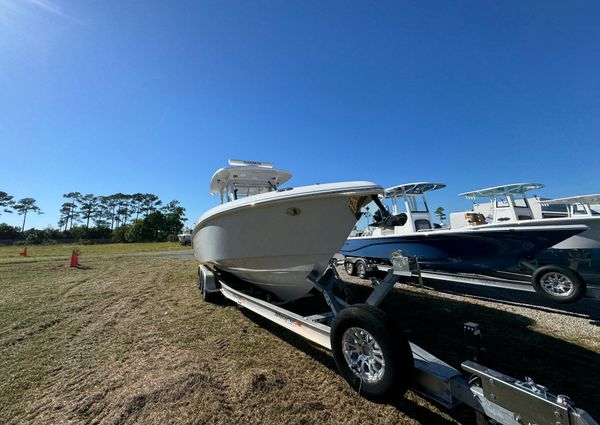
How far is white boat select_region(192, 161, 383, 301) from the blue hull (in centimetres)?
418

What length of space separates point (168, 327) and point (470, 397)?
4.10 metres

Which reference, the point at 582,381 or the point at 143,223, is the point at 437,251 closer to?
the point at 582,381

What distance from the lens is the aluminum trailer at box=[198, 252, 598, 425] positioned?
1.52 meters

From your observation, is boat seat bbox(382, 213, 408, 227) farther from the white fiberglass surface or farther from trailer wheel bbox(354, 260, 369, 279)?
trailer wheel bbox(354, 260, 369, 279)

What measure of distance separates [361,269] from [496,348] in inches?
202

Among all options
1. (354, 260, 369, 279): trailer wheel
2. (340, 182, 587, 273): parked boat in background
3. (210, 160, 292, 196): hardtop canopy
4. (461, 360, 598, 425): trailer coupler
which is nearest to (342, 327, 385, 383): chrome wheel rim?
(461, 360, 598, 425): trailer coupler

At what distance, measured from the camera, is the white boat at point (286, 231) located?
10.6 ft

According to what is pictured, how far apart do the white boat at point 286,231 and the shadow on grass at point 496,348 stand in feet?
3.00

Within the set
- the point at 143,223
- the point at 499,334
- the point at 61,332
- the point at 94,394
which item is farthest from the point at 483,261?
the point at 143,223

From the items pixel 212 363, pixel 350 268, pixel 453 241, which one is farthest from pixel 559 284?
pixel 212 363

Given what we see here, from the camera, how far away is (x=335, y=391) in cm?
269

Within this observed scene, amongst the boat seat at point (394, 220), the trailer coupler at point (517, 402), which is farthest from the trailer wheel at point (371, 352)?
the boat seat at point (394, 220)

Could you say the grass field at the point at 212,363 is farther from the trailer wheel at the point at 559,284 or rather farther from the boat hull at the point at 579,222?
the boat hull at the point at 579,222

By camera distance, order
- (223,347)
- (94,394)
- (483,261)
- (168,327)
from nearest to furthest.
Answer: (94,394) → (223,347) → (168,327) → (483,261)
